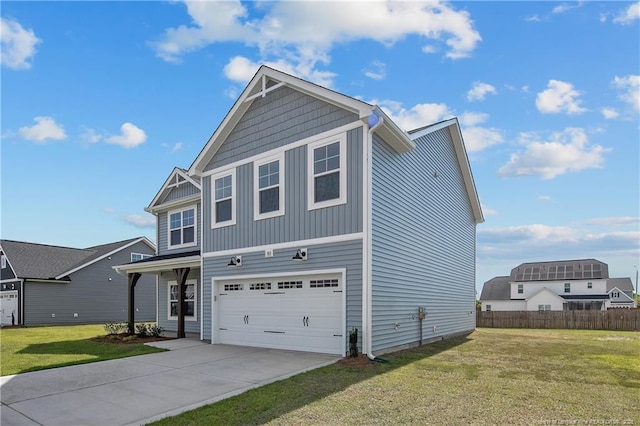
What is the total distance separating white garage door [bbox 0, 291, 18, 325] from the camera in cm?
2497

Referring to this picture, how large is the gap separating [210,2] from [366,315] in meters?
8.73

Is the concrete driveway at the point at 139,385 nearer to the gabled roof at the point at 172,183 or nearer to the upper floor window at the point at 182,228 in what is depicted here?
the upper floor window at the point at 182,228

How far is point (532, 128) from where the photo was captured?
15750 millimetres

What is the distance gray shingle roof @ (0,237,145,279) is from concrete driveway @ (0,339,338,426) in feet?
60.9

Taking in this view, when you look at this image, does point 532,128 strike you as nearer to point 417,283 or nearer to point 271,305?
point 417,283

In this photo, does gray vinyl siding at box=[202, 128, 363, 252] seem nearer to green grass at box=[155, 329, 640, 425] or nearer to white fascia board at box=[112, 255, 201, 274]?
white fascia board at box=[112, 255, 201, 274]

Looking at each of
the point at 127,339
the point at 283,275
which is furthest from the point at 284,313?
the point at 127,339

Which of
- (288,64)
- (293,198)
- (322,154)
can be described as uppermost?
(288,64)

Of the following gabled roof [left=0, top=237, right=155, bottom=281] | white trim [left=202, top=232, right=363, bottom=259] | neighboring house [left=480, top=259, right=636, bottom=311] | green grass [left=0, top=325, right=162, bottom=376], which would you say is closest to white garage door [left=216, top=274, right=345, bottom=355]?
white trim [left=202, top=232, right=363, bottom=259]

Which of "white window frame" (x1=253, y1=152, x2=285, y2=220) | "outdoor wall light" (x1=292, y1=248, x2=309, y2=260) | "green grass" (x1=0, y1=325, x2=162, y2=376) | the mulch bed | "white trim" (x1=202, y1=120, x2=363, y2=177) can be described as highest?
"white trim" (x1=202, y1=120, x2=363, y2=177)

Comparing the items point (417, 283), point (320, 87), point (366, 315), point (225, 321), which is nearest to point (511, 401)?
point (366, 315)

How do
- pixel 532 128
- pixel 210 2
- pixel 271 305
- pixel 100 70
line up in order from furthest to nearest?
pixel 532 128, pixel 100 70, pixel 271 305, pixel 210 2

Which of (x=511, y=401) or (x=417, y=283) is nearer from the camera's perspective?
(x=511, y=401)

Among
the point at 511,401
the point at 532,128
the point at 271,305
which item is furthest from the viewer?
the point at 532,128
